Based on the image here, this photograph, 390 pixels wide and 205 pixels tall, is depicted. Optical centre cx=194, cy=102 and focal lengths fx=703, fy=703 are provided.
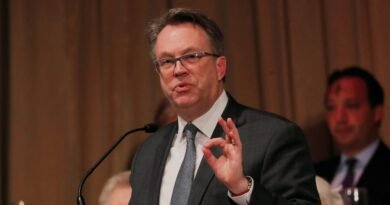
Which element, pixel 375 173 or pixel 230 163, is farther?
pixel 375 173

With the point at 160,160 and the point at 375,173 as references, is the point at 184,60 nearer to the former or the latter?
the point at 160,160

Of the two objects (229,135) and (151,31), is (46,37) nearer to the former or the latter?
(151,31)

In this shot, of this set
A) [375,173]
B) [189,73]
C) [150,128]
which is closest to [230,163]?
[189,73]

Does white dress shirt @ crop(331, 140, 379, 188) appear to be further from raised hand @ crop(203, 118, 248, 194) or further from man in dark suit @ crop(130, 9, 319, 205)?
raised hand @ crop(203, 118, 248, 194)

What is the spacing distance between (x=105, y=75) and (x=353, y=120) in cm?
157

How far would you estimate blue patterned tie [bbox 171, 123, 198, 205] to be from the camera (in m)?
2.14

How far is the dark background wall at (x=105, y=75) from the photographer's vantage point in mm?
4293

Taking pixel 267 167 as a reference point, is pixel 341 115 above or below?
below

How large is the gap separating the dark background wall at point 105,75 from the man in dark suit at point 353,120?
0.23m

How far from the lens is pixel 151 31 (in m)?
2.40

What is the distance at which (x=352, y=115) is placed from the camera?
4.02 metres
